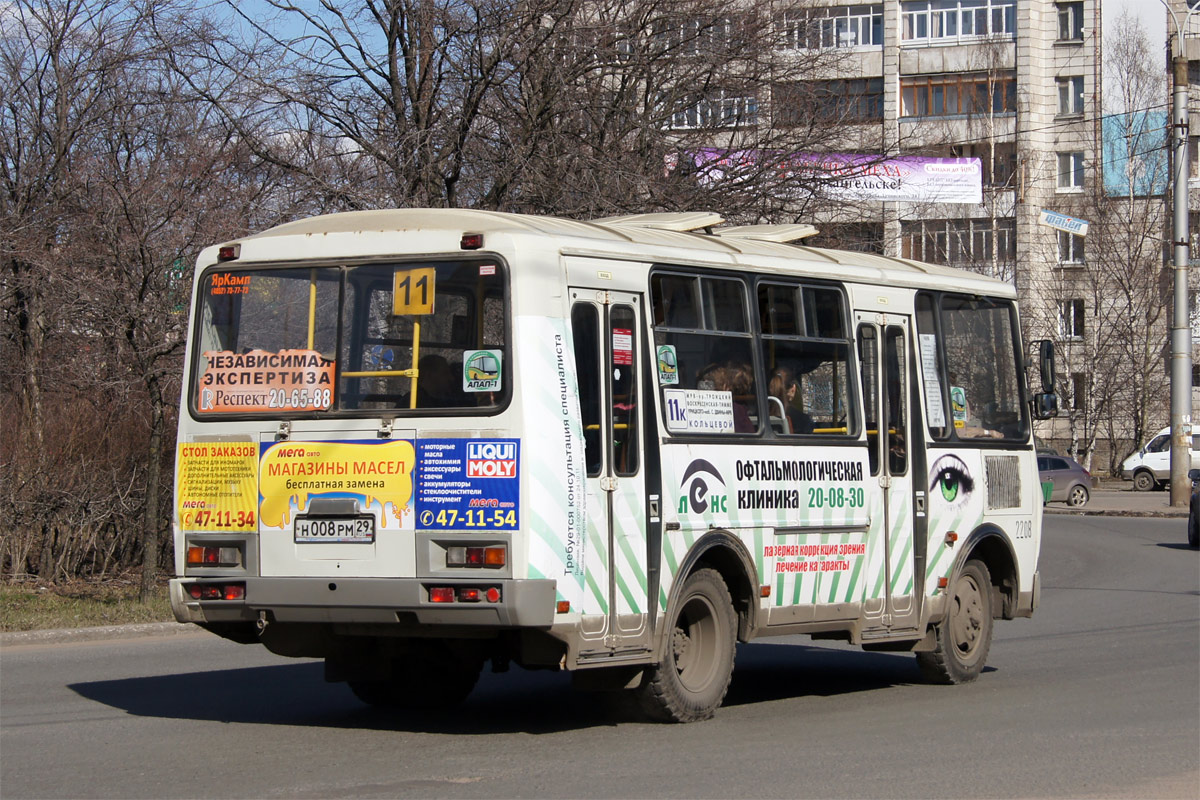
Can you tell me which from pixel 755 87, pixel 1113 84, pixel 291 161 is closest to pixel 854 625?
pixel 291 161

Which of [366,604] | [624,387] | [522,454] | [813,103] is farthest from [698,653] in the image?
[813,103]

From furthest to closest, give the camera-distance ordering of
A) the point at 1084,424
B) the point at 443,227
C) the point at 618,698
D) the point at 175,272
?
the point at 1084,424
the point at 175,272
the point at 618,698
the point at 443,227

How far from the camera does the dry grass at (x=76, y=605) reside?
1438 centimetres

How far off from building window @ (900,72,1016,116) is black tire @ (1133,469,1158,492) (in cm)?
1486

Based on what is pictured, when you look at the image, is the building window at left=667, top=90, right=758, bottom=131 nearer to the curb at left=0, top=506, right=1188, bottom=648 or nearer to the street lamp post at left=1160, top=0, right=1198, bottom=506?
the curb at left=0, top=506, right=1188, bottom=648

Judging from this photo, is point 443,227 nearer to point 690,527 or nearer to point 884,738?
point 690,527

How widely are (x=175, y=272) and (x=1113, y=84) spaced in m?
50.4

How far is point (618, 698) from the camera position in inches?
369

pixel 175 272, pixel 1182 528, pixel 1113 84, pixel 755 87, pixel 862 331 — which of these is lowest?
pixel 1182 528

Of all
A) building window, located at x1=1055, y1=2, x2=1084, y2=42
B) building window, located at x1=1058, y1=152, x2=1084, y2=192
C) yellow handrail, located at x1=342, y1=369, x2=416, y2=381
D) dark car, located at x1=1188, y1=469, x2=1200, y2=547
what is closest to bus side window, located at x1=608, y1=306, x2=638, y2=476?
yellow handrail, located at x1=342, y1=369, x2=416, y2=381

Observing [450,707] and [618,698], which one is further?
[450,707]

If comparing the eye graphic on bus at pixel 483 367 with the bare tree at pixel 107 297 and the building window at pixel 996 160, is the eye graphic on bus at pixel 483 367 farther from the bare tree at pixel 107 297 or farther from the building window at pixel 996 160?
the building window at pixel 996 160

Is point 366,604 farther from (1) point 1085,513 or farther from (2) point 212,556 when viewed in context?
(1) point 1085,513

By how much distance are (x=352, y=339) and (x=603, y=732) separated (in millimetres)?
2657
